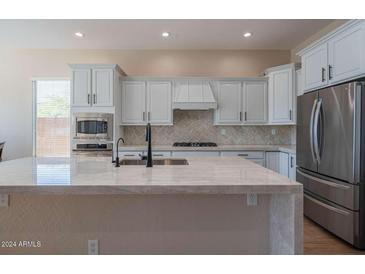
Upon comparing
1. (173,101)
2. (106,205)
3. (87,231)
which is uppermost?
(173,101)

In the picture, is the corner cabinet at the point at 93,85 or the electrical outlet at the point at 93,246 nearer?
the electrical outlet at the point at 93,246

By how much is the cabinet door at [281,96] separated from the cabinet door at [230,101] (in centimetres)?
57

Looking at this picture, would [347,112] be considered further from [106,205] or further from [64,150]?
[64,150]

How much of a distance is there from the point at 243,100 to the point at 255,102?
8.9 inches

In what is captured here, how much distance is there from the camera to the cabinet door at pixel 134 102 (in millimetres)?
4609

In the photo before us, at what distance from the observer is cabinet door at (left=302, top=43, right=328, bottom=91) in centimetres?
311

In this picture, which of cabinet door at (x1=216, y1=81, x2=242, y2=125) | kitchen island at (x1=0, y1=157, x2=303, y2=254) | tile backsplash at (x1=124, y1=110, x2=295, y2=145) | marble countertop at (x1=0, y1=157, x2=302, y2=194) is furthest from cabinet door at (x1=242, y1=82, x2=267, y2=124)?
marble countertop at (x1=0, y1=157, x2=302, y2=194)

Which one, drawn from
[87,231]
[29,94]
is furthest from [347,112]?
[29,94]

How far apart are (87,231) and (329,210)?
8.31 ft

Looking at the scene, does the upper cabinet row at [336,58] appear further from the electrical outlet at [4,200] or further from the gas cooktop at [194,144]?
the electrical outlet at [4,200]

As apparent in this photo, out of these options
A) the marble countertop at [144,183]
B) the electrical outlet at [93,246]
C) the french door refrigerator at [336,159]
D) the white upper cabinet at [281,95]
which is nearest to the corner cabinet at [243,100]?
the white upper cabinet at [281,95]

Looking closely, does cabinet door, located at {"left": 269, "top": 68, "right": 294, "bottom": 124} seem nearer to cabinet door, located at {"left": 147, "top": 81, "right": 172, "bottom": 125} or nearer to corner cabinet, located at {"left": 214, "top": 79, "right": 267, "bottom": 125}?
corner cabinet, located at {"left": 214, "top": 79, "right": 267, "bottom": 125}

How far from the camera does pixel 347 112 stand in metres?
2.51
